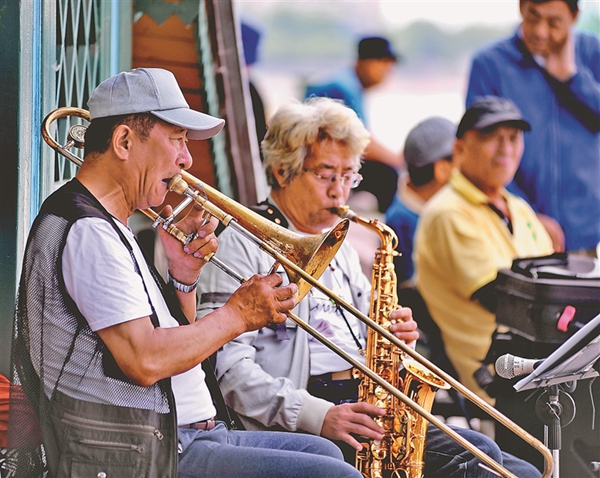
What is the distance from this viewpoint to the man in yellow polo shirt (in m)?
5.01

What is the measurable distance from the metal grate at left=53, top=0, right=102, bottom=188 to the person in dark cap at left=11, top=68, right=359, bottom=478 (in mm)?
1114

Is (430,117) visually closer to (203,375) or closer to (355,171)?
(355,171)

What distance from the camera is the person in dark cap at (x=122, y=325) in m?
2.25

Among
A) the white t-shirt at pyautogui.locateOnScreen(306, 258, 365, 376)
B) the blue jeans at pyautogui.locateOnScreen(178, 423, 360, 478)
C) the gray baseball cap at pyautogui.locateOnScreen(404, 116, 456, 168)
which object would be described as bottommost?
the blue jeans at pyautogui.locateOnScreen(178, 423, 360, 478)

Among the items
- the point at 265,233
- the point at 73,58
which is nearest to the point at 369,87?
the point at 73,58

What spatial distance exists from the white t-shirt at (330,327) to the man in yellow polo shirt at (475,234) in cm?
167

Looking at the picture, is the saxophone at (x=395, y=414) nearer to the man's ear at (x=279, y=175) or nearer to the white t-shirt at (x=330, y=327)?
the white t-shirt at (x=330, y=327)

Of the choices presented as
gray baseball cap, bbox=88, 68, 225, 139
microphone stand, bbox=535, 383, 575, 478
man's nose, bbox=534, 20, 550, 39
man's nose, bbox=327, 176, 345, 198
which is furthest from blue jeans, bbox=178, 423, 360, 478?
man's nose, bbox=534, 20, 550, 39

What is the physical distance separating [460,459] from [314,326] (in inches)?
29.8

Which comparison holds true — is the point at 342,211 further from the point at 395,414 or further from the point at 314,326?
the point at 395,414

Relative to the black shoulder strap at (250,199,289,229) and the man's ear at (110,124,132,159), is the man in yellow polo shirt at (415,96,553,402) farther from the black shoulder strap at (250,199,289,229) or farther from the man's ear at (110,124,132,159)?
the man's ear at (110,124,132,159)

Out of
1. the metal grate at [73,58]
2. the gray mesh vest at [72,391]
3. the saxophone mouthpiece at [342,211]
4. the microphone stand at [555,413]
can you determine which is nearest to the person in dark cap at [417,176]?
the saxophone mouthpiece at [342,211]

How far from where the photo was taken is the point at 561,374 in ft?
9.25

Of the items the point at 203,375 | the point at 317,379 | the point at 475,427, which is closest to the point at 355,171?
the point at 317,379
